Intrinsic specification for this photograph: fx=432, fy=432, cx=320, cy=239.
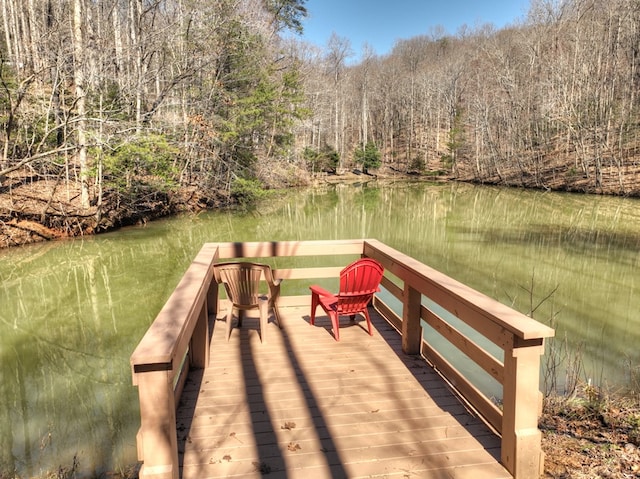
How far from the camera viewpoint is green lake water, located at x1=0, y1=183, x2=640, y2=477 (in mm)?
3680

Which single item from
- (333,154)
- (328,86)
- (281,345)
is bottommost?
(281,345)

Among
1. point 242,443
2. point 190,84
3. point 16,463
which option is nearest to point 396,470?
point 242,443

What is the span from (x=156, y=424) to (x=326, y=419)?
114 cm

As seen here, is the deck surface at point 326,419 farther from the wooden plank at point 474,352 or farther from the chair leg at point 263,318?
the wooden plank at point 474,352

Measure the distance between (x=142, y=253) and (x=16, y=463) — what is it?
8201mm

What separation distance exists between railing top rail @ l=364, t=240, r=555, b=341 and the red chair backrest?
16cm

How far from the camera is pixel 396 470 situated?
2.16m

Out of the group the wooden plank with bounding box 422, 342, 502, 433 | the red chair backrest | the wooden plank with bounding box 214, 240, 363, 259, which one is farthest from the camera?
the wooden plank with bounding box 214, 240, 363, 259

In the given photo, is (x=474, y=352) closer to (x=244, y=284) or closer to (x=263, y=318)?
(x=263, y=318)

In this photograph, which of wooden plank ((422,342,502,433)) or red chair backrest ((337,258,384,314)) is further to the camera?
red chair backrest ((337,258,384,314))

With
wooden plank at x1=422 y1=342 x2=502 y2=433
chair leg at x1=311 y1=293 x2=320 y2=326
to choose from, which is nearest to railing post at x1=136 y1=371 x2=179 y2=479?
wooden plank at x1=422 y1=342 x2=502 y2=433

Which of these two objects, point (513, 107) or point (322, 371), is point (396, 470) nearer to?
point (322, 371)

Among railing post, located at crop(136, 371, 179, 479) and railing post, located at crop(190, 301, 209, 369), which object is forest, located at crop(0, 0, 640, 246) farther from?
railing post, located at crop(136, 371, 179, 479)

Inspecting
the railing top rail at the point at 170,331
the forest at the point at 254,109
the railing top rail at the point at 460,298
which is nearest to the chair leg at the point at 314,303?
the railing top rail at the point at 460,298
